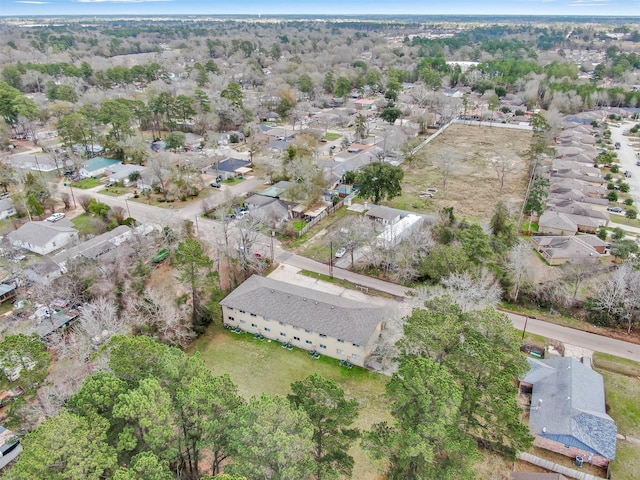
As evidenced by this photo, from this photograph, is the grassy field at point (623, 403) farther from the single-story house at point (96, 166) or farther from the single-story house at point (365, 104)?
the single-story house at point (365, 104)

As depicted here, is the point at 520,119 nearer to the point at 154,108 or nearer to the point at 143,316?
the point at 154,108

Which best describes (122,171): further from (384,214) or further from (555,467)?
(555,467)

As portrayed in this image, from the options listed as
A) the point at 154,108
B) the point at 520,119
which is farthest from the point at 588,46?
the point at 154,108

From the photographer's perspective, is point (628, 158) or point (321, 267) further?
point (628, 158)

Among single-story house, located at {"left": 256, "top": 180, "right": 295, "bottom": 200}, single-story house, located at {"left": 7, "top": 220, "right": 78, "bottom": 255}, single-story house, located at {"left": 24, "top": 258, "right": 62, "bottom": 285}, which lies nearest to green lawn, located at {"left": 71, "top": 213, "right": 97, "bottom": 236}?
single-story house, located at {"left": 7, "top": 220, "right": 78, "bottom": 255}

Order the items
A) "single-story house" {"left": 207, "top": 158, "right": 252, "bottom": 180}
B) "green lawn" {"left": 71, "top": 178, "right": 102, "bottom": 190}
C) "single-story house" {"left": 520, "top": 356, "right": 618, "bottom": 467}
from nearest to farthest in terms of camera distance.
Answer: "single-story house" {"left": 520, "top": 356, "right": 618, "bottom": 467}
"green lawn" {"left": 71, "top": 178, "right": 102, "bottom": 190}
"single-story house" {"left": 207, "top": 158, "right": 252, "bottom": 180}

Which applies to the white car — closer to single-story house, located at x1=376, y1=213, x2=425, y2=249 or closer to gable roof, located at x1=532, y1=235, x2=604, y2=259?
single-story house, located at x1=376, y1=213, x2=425, y2=249

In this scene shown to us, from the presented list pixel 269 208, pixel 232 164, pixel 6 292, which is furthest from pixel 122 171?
pixel 6 292
